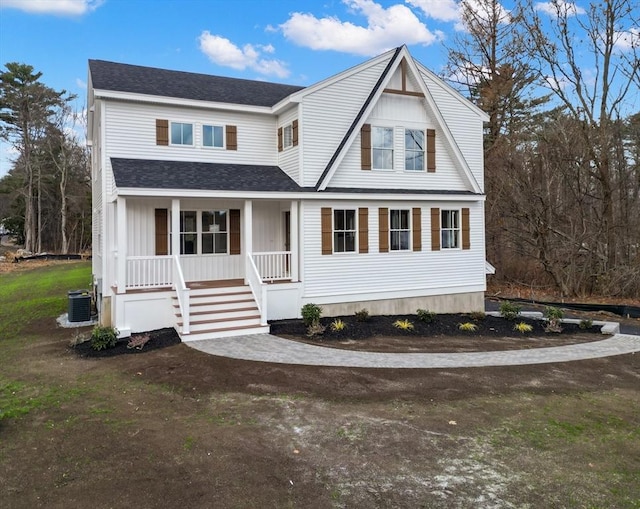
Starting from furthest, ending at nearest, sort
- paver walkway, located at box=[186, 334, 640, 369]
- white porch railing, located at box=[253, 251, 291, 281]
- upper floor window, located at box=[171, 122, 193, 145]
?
upper floor window, located at box=[171, 122, 193, 145], white porch railing, located at box=[253, 251, 291, 281], paver walkway, located at box=[186, 334, 640, 369]

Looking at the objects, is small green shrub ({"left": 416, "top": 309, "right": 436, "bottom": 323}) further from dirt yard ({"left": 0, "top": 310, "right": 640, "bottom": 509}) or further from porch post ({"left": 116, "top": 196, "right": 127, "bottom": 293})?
porch post ({"left": 116, "top": 196, "right": 127, "bottom": 293})

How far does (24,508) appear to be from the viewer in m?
4.03

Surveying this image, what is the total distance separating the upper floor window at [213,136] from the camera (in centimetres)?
1363

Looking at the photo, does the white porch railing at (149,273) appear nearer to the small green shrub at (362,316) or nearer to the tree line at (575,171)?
the small green shrub at (362,316)

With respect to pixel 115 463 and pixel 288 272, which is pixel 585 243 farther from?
pixel 115 463

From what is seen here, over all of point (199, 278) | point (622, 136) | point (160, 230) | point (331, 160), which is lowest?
point (199, 278)

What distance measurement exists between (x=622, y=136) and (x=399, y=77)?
12.5 m

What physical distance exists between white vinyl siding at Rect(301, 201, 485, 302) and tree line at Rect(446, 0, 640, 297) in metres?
7.33

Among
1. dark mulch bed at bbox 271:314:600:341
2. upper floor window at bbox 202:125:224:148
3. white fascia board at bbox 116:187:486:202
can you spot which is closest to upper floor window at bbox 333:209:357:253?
white fascia board at bbox 116:187:486:202

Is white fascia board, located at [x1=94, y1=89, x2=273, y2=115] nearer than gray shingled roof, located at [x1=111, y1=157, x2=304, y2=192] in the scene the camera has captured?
No

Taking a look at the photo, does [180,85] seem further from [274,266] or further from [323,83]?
[274,266]

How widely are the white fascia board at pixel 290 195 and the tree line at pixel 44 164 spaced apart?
33250 millimetres

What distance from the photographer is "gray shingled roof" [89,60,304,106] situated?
13000 mm

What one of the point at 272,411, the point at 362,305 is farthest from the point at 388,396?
the point at 362,305
